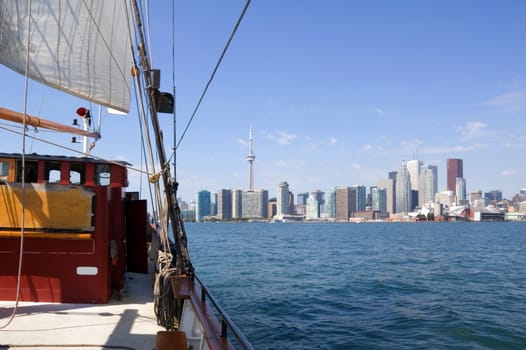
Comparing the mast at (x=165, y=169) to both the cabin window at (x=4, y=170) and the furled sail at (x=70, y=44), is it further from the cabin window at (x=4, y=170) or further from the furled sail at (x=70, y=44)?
the cabin window at (x=4, y=170)

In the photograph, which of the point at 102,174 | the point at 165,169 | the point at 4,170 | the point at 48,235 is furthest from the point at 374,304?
the point at 4,170

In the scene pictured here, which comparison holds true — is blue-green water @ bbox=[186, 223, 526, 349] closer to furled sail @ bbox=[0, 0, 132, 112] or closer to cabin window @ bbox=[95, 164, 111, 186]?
cabin window @ bbox=[95, 164, 111, 186]

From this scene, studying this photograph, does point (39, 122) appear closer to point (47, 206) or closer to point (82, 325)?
point (47, 206)

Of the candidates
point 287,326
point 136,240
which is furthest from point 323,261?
point 136,240

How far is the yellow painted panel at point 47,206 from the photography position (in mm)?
8344

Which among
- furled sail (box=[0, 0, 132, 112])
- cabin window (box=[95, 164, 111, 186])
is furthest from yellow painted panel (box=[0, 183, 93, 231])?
furled sail (box=[0, 0, 132, 112])

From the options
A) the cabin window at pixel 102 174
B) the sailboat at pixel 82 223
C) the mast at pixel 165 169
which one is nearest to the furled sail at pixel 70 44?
the sailboat at pixel 82 223

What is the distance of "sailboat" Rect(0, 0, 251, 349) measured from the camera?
23.9 feet

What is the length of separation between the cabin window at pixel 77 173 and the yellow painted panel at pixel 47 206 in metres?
1.74

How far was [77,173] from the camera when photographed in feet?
34.2

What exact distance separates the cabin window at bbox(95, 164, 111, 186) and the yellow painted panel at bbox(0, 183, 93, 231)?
1.74 meters

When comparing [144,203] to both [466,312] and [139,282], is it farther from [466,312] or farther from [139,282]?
[466,312]

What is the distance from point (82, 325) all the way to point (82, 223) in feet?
6.63

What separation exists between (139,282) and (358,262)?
25711 millimetres
